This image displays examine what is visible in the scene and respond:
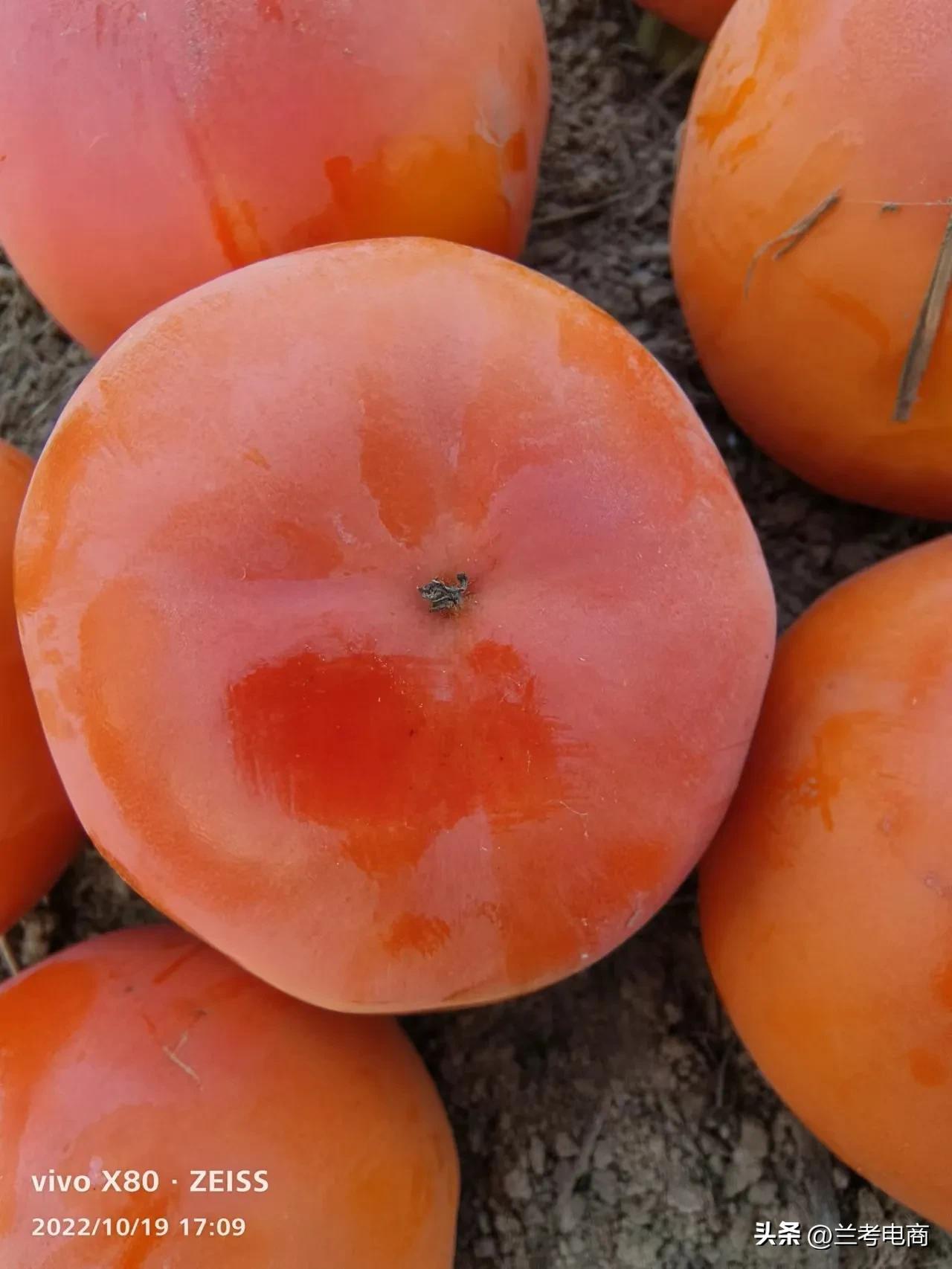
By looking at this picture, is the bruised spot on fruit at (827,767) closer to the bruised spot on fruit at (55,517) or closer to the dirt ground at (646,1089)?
the dirt ground at (646,1089)

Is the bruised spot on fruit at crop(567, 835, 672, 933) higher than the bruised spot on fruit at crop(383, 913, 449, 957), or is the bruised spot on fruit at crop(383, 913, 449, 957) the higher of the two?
the bruised spot on fruit at crop(383, 913, 449, 957)

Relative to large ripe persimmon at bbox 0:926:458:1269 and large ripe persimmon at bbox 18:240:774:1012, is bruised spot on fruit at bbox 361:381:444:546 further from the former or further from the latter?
large ripe persimmon at bbox 0:926:458:1269

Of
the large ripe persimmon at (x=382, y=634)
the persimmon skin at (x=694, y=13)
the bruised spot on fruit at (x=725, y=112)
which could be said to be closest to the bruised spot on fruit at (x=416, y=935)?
the large ripe persimmon at (x=382, y=634)

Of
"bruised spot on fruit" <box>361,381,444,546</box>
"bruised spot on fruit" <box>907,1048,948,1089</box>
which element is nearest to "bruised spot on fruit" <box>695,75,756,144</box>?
"bruised spot on fruit" <box>361,381,444,546</box>

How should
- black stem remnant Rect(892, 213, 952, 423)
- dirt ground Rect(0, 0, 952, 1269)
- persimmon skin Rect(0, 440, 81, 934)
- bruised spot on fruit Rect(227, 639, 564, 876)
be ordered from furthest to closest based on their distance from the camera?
dirt ground Rect(0, 0, 952, 1269), persimmon skin Rect(0, 440, 81, 934), black stem remnant Rect(892, 213, 952, 423), bruised spot on fruit Rect(227, 639, 564, 876)

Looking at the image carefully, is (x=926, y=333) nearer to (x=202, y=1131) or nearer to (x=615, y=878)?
(x=615, y=878)
